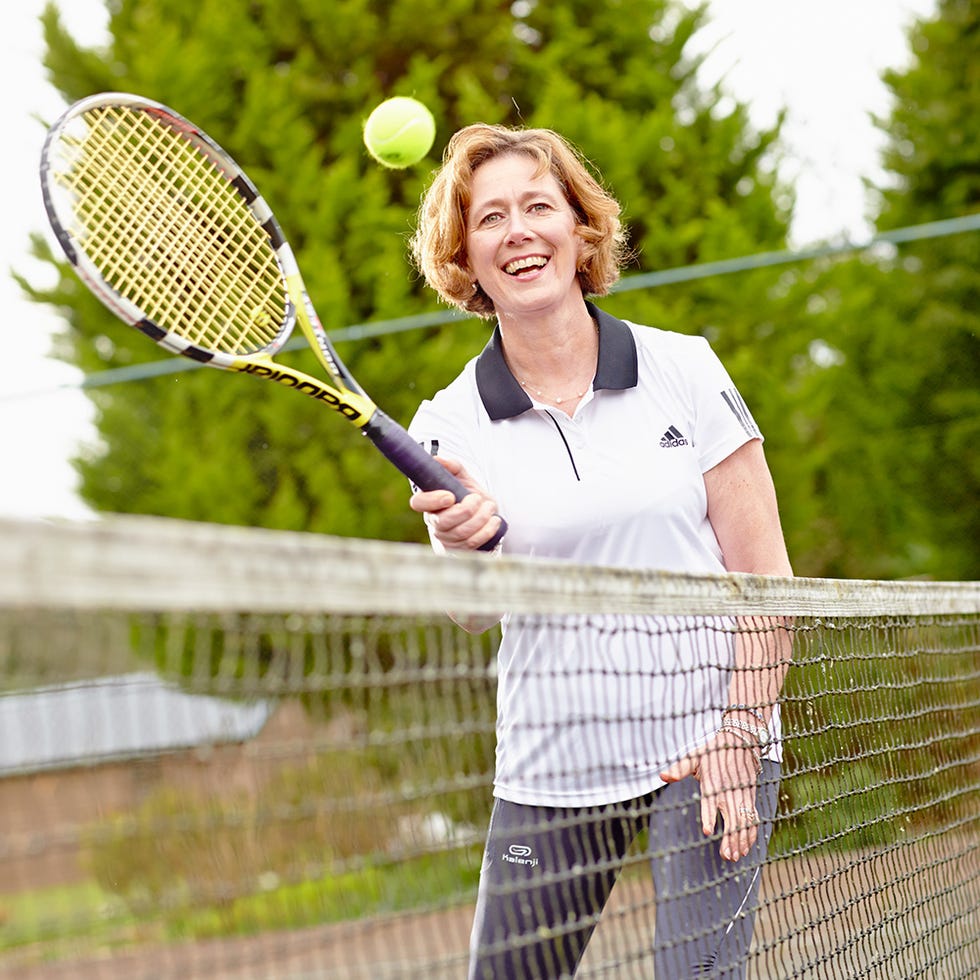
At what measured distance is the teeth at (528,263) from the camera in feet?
6.90

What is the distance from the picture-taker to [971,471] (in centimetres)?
667

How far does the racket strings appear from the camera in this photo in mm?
2262

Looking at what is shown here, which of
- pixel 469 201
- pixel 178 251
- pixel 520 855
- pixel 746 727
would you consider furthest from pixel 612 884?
pixel 178 251

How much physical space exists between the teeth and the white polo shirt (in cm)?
13

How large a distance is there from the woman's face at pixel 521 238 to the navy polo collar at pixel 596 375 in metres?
0.08

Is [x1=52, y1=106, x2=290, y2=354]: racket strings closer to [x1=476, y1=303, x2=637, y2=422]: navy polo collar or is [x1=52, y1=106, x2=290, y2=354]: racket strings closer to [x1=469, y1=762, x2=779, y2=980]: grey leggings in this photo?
[x1=476, y1=303, x2=637, y2=422]: navy polo collar

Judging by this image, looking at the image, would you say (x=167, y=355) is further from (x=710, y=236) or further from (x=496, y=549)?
(x=496, y=549)

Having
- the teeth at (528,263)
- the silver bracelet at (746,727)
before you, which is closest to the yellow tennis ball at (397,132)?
the teeth at (528,263)

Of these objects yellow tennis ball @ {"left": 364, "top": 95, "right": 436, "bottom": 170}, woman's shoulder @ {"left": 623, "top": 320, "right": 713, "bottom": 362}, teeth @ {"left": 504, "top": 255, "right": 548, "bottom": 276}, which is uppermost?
yellow tennis ball @ {"left": 364, "top": 95, "right": 436, "bottom": 170}

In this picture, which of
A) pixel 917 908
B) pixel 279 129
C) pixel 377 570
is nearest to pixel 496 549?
pixel 377 570

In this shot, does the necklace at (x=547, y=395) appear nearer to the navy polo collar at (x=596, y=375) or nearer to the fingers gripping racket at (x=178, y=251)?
the navy polo collar at (x=596, y=375)

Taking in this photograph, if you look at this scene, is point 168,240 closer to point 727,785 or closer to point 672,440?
point 672,440

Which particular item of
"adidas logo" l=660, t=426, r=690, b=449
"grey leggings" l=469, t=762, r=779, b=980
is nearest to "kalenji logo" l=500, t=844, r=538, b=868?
"grey leggings" l=469, t=762, r=779, b=980

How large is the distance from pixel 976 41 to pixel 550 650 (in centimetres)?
597
